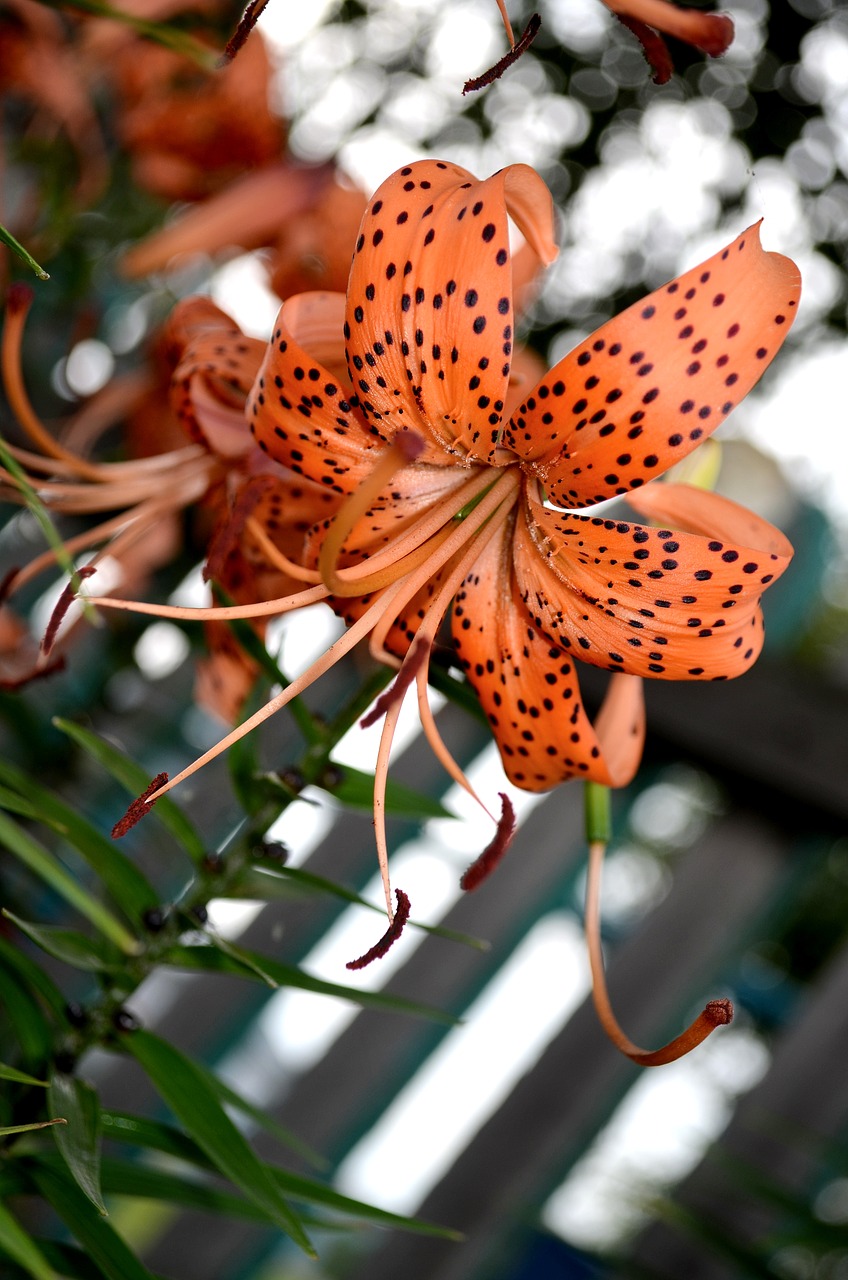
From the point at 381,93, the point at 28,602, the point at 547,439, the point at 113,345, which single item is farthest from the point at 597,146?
the point at 547,439

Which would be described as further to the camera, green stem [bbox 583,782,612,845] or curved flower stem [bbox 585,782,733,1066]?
green stem [bbox 583,782,612,845]

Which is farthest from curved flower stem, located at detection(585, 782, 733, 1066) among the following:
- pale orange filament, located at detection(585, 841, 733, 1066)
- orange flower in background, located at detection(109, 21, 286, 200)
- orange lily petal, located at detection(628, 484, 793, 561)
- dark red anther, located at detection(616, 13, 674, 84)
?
A: orange flower in background, located at detection(109, 21, 286, 200)

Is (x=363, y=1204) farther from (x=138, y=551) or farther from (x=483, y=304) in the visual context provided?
(x=138, y=551)

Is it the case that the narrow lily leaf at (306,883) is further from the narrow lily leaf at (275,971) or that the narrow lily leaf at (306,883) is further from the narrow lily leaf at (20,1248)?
the narrow lily leaf at (20,1248)

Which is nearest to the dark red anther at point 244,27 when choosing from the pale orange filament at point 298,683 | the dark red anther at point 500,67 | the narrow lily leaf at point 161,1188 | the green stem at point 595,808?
the dark red anther at point 500,67

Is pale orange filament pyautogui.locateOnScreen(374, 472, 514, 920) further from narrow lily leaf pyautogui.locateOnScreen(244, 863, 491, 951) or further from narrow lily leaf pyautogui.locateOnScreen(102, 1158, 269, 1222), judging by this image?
narrow lily leaf pyautogui.locateOnScreen(102, 1158, 269, 1222)

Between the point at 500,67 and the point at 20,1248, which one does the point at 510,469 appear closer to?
the point at 500,67
